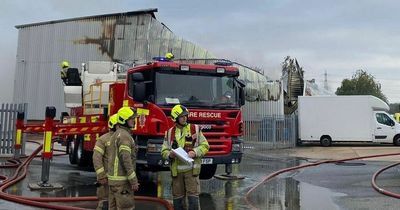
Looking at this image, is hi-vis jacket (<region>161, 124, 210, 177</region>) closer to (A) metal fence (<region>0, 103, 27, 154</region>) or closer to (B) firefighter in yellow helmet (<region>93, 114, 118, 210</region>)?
(B) firefighter in yellow helmet (<region>93, 114, 118, 210</region>)

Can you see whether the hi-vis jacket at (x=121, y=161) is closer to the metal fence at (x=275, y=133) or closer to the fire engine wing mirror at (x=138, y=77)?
the fire engine wing mirror at (x=138, y=77)

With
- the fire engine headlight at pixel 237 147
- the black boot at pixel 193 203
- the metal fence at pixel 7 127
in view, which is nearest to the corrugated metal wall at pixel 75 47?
the metal fence at pixel 7 127

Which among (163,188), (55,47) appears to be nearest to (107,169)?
(163,188)

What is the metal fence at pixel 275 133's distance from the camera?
23.9 m

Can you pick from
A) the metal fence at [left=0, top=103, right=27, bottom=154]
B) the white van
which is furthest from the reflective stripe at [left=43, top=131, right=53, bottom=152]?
the white van

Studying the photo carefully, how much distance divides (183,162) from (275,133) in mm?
18027

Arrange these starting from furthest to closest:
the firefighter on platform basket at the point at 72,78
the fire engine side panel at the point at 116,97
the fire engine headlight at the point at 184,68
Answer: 1. the firefighter on platform basket at the point at 72,78
2. the fire engine side panel at the point at 116,97
3. the fire engine headlight at the point at 184,68

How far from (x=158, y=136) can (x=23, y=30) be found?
90.7ft

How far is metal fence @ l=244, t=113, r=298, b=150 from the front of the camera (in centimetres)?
2392

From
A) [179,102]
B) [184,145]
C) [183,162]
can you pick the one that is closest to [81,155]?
[179,102]

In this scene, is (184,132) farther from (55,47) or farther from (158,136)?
(55,47)

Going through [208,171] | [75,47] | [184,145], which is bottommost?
[208,171]

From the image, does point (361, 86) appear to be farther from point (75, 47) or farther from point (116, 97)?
point (116, 97)

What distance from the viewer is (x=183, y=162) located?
21.2 feet
